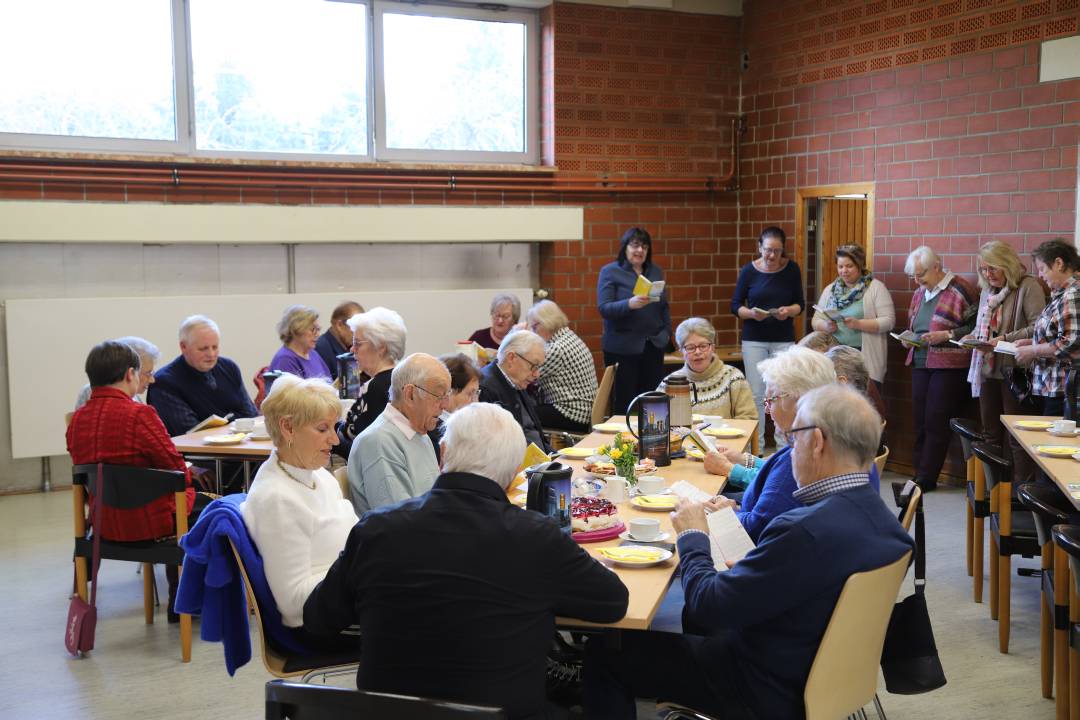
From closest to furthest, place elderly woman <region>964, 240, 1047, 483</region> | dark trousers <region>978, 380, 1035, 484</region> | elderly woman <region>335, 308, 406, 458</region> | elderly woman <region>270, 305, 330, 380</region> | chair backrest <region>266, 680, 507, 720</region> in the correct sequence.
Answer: chair backrest <region>266, 680, 507, 720</region>
elderly woman <region>335, 308, 406, 458</region>
elderly woman <region>270, 305, 330, 380</region>
elderly woman <region>964, 240, 1047, 483</region>
dark trousers <region>978, 380, 1035, 484</region>

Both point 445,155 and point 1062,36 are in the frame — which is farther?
point 445,155

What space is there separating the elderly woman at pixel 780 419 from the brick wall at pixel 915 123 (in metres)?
3.82

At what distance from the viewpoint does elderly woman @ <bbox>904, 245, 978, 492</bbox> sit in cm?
696

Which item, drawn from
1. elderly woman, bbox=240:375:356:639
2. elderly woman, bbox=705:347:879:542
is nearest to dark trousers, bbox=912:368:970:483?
elderly woman, bbox=705:347:879:542

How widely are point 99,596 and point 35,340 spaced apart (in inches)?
96.1

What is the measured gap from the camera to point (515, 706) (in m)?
2.33

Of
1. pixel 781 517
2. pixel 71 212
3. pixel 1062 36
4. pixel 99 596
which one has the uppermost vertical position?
pixel 1062 36

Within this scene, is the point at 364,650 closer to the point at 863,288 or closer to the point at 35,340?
the point at 35,340

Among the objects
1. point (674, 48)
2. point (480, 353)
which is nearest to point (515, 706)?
point (480, 353)

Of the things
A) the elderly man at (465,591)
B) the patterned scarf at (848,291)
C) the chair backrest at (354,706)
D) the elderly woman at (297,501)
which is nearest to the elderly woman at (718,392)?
the patterned scarf at (848,291)

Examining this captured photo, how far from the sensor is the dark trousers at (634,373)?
311 inches

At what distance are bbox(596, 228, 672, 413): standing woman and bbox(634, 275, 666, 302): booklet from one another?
0.14 meters

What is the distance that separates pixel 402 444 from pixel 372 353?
1144 mm

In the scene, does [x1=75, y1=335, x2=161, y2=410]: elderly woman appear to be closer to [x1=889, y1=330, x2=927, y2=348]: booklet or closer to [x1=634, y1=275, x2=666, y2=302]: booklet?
[x1=634, y1=275, x2=666, y2=302]: booklet
